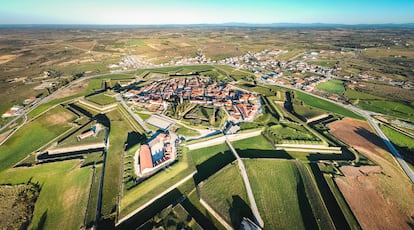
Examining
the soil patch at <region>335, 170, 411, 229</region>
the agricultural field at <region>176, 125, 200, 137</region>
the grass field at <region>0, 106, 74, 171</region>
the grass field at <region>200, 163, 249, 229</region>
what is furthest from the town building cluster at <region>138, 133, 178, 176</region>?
the soil patch at <region>335, 170, 411, 229</region>

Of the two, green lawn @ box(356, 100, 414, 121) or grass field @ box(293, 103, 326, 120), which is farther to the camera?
green lawn @ box(356, 100, 414, 121)

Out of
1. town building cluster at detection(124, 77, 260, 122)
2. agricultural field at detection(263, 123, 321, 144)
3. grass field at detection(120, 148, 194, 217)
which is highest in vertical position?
town building cluster at detection(124, 77, 260, 122)

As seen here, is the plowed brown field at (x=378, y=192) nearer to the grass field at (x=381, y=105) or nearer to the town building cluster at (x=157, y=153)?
the grass field at (x=381, y=105)

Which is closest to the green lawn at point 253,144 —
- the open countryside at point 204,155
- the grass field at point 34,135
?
the open countryside at point 204,155

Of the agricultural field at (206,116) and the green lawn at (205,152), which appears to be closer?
the green lawn at (205,152)

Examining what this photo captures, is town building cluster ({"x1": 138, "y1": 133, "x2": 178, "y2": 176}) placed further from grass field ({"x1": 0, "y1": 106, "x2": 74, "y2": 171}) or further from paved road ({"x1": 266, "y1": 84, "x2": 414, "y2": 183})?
paved road ({"x1": 266, "y1": 84, "x2": 414, "y2": 183})

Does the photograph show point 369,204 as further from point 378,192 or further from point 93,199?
point 93,199

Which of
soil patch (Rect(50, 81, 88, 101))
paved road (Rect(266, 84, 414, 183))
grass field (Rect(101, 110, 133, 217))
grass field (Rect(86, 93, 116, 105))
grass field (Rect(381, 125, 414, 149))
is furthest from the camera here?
soil patch (Rect(50, 81, 88, 101))
